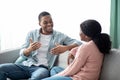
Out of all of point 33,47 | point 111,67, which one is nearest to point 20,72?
point 33,47

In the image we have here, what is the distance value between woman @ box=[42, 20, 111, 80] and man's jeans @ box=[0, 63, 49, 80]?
37 cm

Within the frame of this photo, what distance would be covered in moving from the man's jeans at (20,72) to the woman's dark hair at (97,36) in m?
0.65

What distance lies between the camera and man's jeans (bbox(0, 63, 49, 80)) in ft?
7.81

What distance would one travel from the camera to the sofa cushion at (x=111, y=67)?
201 centimetres

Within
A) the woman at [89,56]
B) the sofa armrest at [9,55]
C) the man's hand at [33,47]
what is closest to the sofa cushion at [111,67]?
the woman at [89,56]

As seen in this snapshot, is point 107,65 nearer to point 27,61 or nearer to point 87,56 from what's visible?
point 87,56

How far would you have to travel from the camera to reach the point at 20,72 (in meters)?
2.49

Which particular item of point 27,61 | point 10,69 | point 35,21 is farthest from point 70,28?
point 10,69

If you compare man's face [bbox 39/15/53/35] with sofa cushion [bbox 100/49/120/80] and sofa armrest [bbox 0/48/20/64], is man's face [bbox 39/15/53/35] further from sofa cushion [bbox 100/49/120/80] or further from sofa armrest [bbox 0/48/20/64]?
sofa cushion [bbox 100/49/120/80]

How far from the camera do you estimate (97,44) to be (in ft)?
6.61

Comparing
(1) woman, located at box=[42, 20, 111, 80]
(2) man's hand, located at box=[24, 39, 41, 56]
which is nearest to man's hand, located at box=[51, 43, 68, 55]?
(2) man's hand, located at box=[24, 39, 41, 56]

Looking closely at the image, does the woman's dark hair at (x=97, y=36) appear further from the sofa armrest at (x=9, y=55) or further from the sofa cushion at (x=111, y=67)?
the sofa armrest at (x=9, y=55)

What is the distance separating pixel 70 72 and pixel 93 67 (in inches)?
7.9

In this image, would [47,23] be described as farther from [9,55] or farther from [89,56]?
[89,56]
